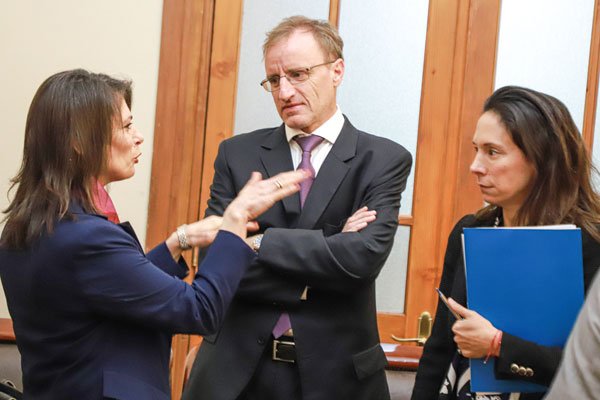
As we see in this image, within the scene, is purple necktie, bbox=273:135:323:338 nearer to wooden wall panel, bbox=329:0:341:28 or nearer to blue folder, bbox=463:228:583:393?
blue folder, bbox=463:228:583:393

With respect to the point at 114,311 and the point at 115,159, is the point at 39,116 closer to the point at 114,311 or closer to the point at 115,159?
the point at 115,159

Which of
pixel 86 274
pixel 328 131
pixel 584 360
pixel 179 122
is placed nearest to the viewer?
pixel 584 360

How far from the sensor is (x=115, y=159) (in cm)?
207

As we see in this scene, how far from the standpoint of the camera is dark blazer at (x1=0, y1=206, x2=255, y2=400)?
1842 mm

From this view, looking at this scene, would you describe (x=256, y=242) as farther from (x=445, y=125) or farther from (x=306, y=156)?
(x=445, y=125)

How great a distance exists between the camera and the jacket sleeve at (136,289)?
6.03ft

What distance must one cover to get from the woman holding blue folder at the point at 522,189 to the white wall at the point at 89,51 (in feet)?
5.51

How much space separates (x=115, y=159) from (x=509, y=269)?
0.95 metres

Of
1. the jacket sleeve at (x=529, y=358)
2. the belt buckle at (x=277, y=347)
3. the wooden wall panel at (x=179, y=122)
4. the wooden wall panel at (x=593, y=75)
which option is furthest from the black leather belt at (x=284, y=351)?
the wooden wall panel at (x=593, y=75)

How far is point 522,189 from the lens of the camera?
2.10 meters

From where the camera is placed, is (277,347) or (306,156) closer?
(277,347)

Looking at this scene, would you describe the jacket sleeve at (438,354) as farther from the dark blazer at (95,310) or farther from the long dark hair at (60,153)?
the long dark hair at (60,153)

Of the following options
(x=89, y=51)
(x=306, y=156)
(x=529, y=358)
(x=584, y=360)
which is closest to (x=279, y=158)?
(x=306, y=156)

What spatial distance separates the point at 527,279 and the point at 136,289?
33.8 inches
